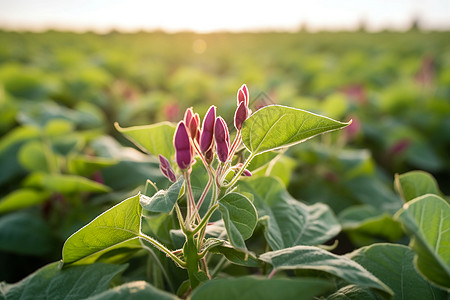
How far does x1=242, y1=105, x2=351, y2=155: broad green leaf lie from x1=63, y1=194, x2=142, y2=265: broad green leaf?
0.22 meters

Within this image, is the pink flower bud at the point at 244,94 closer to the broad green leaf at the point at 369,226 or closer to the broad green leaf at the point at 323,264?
the broad green leaf at the point at 323,264

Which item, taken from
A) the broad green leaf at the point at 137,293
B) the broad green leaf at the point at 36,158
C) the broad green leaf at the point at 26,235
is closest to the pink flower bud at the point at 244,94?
the broad green leaf at the point at 137,293

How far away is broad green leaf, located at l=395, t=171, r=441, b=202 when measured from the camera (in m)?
1.02

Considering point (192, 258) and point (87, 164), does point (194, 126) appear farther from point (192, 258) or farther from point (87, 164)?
point (87, 164)

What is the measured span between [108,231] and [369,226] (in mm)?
948

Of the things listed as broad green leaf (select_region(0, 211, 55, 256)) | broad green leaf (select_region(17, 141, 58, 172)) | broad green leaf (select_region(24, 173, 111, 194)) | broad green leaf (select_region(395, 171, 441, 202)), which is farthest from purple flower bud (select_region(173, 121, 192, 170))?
broad green leaf (select_region(17, 141, 58, 172))

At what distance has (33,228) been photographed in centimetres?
160

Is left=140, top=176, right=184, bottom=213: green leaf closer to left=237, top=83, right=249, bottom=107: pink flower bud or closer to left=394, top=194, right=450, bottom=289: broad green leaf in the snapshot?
left=237, top=83, right=249, bottom=107: pink flower bud

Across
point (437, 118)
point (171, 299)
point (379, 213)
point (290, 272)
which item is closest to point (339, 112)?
point (437, 118)

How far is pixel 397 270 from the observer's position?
0.89 metres

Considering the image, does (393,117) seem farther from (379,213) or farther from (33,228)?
(33,228)

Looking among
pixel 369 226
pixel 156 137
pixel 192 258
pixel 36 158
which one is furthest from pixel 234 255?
pixel 36 158

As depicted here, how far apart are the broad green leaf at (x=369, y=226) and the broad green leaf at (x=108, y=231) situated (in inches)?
34.8

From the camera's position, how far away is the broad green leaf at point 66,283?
863 millimetres
